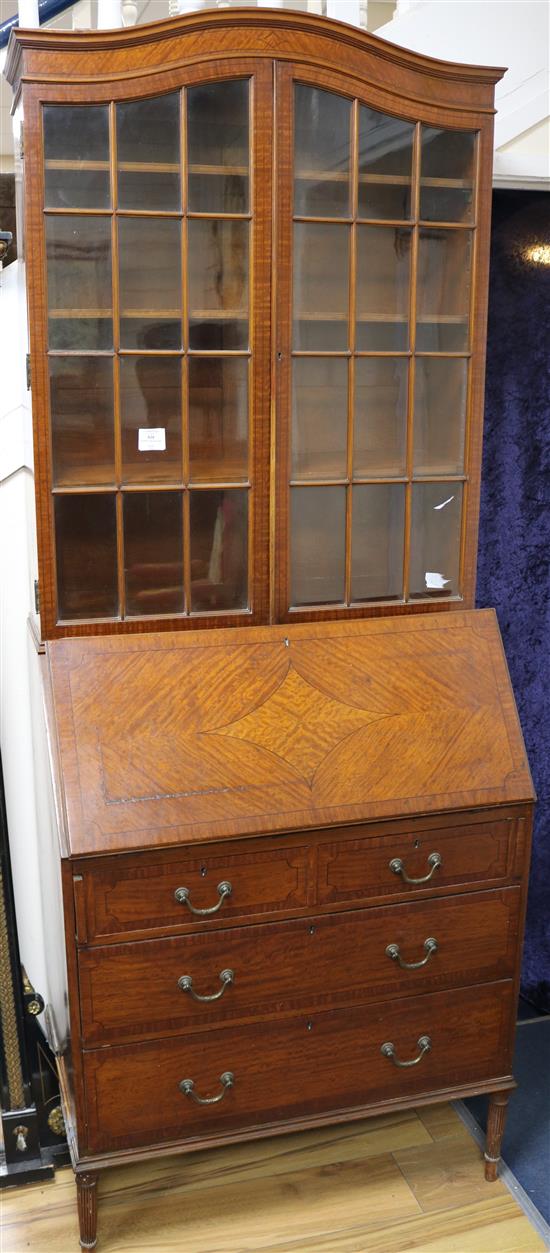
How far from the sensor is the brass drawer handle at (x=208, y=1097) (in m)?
1.95

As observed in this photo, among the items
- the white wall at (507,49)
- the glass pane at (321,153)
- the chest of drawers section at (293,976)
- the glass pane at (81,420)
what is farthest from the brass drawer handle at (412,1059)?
the white wall at (507,49)

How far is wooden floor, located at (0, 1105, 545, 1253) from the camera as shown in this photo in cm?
205

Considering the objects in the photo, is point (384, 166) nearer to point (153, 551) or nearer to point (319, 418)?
point (319, 418)

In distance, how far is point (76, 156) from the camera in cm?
185

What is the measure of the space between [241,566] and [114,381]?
1.44 feet

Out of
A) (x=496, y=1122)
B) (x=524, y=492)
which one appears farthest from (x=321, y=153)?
(x=496, y=1122)

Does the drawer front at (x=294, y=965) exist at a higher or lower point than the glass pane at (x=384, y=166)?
lower

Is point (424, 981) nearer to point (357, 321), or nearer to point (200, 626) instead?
point (200, 626)

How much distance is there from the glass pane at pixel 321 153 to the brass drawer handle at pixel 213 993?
1.45m

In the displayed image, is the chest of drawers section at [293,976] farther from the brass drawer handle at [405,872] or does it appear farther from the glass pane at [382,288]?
the glass pane at [382,288]

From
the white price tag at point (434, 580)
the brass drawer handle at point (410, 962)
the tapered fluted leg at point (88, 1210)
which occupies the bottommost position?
the tapered fluted leg at point (88, 1210)

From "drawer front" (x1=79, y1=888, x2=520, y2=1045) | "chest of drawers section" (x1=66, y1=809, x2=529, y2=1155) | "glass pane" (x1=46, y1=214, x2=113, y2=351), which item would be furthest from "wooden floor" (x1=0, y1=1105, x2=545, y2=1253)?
"glass pane" (x1=46, y1=214, x2=113, y2=351)

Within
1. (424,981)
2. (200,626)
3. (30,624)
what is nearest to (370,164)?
(200,626)

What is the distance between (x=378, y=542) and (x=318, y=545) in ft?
0.45
